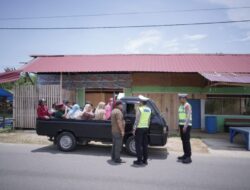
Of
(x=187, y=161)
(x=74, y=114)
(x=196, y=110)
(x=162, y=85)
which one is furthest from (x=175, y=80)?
(x=187, y=161)

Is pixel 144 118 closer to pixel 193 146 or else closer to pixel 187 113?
pixel 187 113

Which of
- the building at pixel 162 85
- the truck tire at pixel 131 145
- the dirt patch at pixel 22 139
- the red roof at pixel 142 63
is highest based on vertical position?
the red roof at pixel 142 63

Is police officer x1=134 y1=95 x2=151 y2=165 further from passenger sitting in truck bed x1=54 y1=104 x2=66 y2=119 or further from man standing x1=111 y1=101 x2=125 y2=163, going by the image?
passenger sitting in truck bed x1=54 y1=104 x2=66 y2=119

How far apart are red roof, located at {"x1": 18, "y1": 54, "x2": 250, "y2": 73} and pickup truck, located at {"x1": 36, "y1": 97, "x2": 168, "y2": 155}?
6840 mm

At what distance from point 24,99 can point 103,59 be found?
20.0 ft

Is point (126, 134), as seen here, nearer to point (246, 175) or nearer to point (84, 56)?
point (246, 175)

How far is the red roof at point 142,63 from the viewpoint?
15812mm

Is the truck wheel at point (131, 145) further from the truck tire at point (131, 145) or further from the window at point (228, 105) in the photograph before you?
the window at point (228, 105)

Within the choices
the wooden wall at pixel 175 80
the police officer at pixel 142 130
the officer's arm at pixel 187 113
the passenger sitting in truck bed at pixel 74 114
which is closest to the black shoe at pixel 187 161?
the officer's arm at pixel 187 113

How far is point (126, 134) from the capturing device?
859 centimetres

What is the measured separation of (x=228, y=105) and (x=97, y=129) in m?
10.5

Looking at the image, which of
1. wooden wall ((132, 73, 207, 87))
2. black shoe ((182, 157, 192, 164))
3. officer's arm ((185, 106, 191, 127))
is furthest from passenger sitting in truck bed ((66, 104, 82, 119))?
wooden wall ((132, 73, 207, 87))

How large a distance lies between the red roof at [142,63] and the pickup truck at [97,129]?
6.84 meters

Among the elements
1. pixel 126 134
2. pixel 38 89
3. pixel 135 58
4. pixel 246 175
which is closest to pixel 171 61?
pixel 135 58
